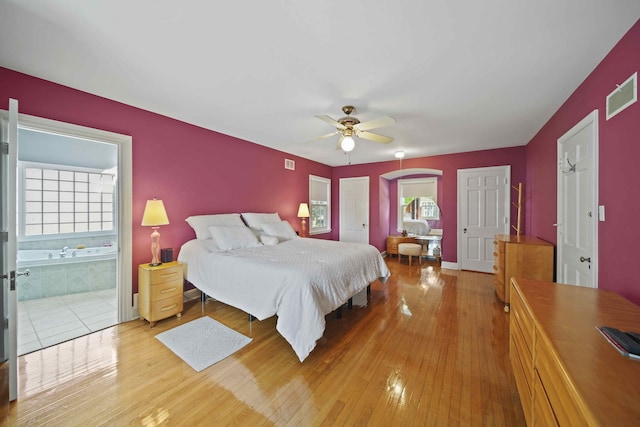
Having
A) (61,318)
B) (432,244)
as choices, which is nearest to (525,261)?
(432,244)

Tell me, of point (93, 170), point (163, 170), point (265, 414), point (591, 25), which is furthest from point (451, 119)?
point (93, 170)

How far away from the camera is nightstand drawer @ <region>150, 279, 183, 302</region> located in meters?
2.60

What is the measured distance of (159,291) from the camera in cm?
263

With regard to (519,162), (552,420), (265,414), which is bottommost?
(265,414)

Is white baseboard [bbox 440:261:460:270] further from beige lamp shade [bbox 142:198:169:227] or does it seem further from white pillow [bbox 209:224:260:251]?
beige lamp shade [bbox 142:198:169:227]

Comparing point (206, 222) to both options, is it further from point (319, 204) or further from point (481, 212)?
point (481, 212)

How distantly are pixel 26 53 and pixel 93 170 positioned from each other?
3.17 m

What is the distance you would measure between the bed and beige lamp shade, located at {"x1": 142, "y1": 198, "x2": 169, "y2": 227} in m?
0.56

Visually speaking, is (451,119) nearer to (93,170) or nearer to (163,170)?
(163,170)

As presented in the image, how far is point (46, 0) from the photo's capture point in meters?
1.39

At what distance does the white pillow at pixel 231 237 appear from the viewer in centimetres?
318

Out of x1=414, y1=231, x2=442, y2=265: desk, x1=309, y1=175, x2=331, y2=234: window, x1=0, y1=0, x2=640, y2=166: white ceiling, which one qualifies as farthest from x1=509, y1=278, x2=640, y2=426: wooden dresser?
Result: x1=309, y1=175, x2=331, y2=234: window

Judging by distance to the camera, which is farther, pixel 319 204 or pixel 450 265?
pixel 319 204

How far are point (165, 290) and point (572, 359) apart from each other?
325 centimetres
